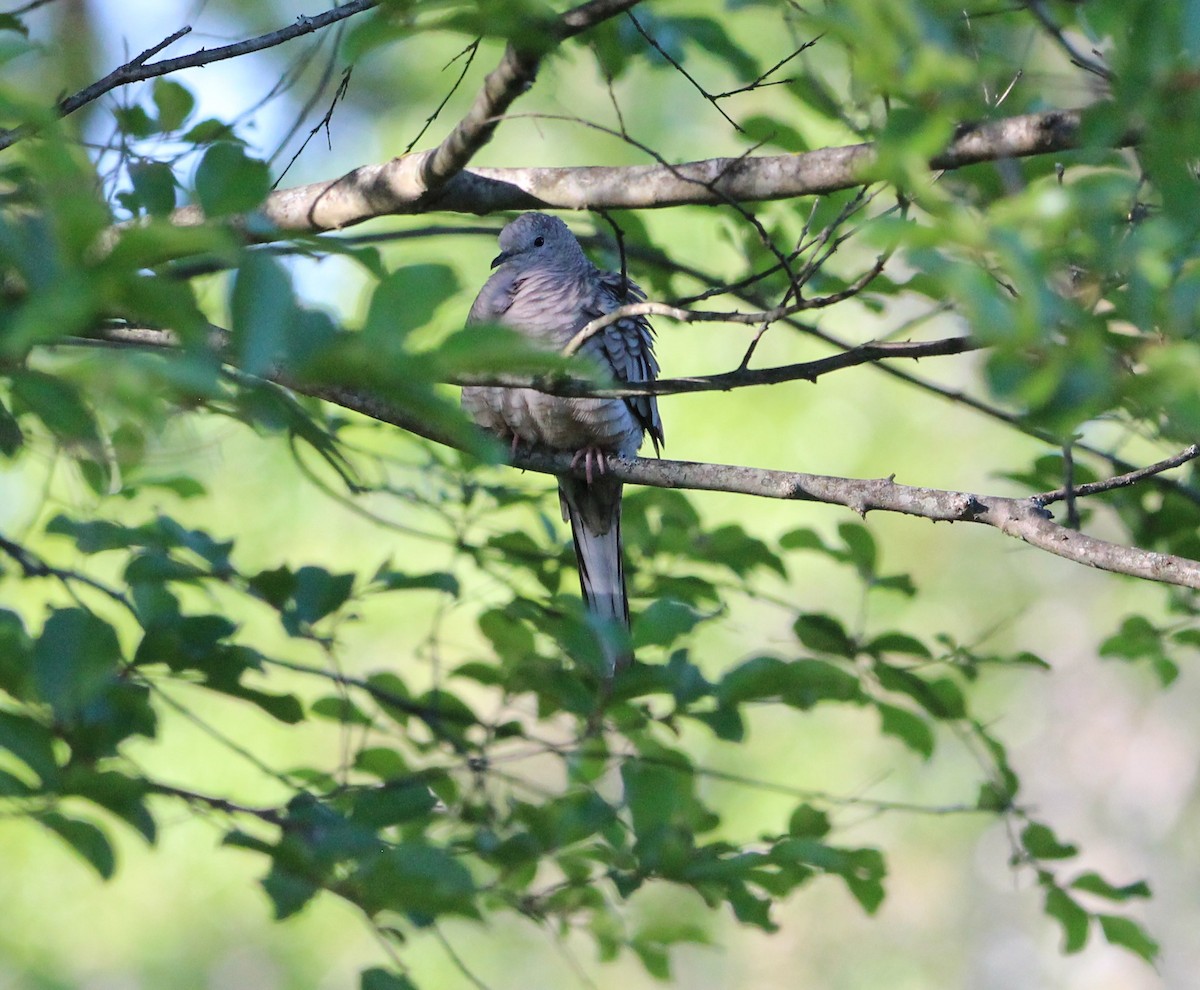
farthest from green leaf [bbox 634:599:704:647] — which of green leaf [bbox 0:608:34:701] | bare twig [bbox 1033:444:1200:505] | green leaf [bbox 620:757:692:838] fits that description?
green leaf [bbox 0:608:34:701]

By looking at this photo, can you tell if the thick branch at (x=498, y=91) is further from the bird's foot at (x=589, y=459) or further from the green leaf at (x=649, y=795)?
the green leaf at (x=649, y=795)

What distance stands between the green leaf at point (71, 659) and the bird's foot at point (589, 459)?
4.11 ft

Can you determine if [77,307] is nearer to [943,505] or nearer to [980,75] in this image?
[980,75]

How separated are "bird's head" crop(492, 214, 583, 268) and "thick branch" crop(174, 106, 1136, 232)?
3.66 feet

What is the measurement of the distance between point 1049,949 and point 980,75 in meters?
9.44

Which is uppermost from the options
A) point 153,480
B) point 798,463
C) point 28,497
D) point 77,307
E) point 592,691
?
point 798,463

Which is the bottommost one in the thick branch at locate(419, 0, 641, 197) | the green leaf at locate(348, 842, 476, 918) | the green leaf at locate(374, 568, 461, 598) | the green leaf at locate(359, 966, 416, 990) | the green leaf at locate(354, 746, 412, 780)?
the green leaf at locate(359, 966, 416, 990)

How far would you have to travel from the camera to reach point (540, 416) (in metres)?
3.12

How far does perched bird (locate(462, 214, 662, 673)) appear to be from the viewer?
10.1 feet

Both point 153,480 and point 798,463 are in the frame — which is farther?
point 798,463

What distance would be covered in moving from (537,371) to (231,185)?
33cm

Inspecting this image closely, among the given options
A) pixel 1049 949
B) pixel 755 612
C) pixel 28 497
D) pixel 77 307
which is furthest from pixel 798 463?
pixel 77 307

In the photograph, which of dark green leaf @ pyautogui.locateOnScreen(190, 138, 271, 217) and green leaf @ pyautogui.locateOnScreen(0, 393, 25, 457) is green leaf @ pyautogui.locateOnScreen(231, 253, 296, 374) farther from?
green leaf @ pyautogui.locateOnScreen(0, 393, 25, 457)

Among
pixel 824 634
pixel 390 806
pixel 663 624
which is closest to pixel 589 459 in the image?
pixel 824 634
